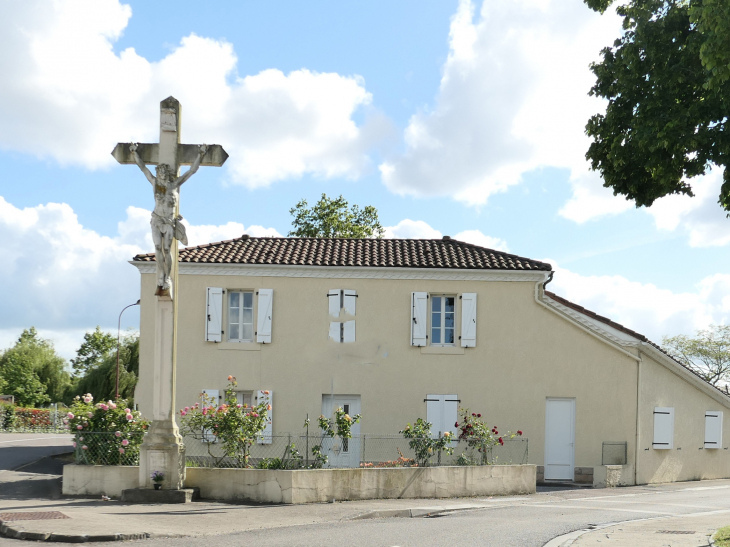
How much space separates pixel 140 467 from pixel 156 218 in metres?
4.35

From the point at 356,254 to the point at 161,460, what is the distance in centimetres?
967

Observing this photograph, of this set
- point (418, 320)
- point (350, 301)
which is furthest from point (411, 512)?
point (350, 301)

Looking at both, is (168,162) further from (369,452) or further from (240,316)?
(369,452)

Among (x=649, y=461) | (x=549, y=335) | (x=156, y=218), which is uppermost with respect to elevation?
(x=156, y=218)

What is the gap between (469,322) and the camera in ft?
68.5

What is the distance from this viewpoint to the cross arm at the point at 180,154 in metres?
14.1

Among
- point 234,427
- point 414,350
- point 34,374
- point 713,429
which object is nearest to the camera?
point 234,427

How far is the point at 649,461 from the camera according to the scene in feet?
69.8

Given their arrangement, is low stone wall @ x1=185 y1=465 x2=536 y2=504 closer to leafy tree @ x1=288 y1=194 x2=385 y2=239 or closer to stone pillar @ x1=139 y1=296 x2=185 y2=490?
stone pillar @ x1=139 y1=296 x2=185 y2=490

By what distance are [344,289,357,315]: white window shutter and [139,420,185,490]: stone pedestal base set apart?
8123 mm

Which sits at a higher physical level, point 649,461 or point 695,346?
point 695,346

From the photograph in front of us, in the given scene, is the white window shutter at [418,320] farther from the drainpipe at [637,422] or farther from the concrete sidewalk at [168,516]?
the concrete sidewalk at [168,516]

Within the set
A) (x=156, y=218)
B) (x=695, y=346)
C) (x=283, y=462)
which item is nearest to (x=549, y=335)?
(x=283, y=462)

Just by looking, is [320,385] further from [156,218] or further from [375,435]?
[156,218]
